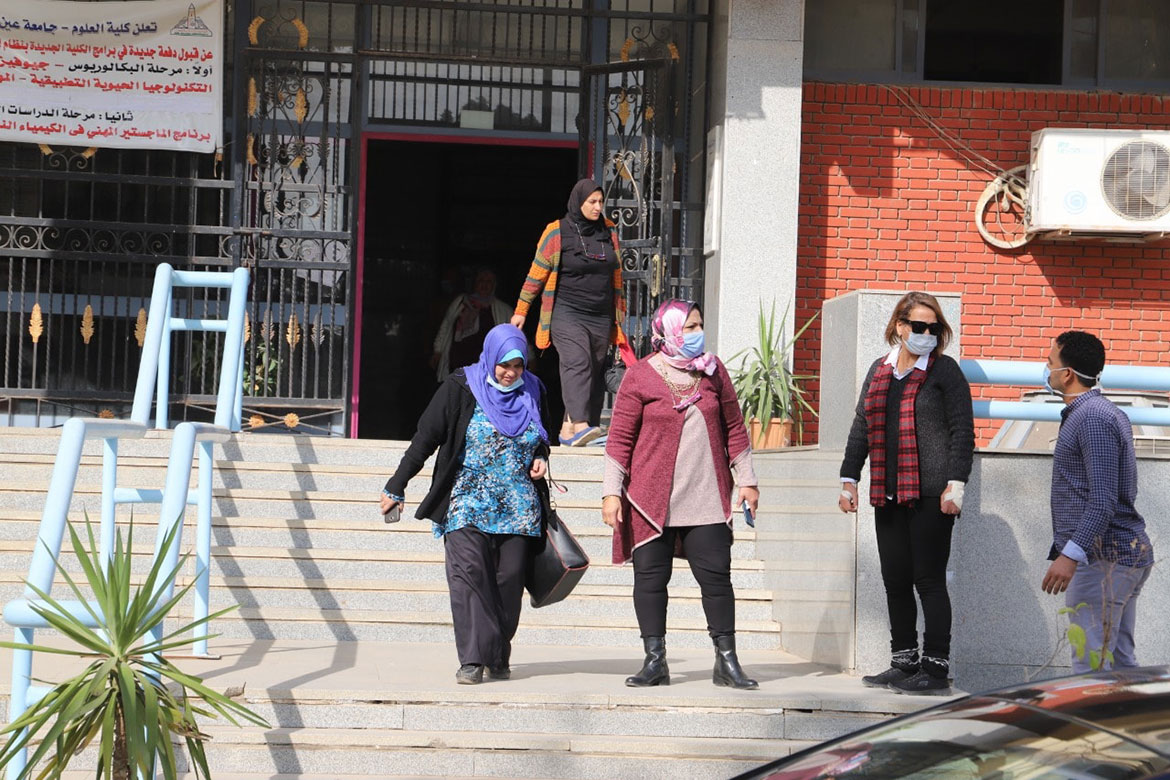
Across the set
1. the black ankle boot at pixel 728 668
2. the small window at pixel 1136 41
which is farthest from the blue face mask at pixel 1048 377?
the small window at pixel 1136 41

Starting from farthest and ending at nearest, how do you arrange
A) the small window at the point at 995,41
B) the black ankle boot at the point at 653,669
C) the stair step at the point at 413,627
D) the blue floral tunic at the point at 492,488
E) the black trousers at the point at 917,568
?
1. the small window at the point at 995,41
2. the stair step at the point at 413,627
3. the blue floral tunic at the point at 492,488
4. the black trousers at the point at 917,568
5. the black ankle boot at the point at 653,669

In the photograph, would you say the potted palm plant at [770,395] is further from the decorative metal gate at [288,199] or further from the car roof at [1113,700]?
the car roof at [1113,700]

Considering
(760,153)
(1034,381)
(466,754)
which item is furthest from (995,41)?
(466,754)

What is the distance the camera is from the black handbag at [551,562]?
7.03 metres

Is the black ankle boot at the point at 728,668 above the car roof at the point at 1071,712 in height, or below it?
below

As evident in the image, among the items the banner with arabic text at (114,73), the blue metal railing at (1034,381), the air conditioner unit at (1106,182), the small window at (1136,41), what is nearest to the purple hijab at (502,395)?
the blue metal railing at (1034,381)

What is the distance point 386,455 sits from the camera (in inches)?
382

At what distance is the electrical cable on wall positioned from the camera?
1245cm

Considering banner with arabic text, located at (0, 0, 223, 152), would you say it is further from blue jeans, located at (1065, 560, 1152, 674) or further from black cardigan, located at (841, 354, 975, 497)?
blue jeans, located at (1065, 560, 1152, 674)

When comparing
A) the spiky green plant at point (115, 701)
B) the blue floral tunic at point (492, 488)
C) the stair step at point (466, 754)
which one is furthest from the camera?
the blue floral tunic at point (492, 488)

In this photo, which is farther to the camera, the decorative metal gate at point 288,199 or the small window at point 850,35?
the small window at point 850,35

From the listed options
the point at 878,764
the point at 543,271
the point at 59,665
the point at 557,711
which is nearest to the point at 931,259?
the point at 543,271

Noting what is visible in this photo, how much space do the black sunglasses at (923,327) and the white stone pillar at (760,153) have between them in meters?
4.81

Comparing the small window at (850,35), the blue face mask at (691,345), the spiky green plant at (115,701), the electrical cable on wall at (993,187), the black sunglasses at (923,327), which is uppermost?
the small window at (850,35)
